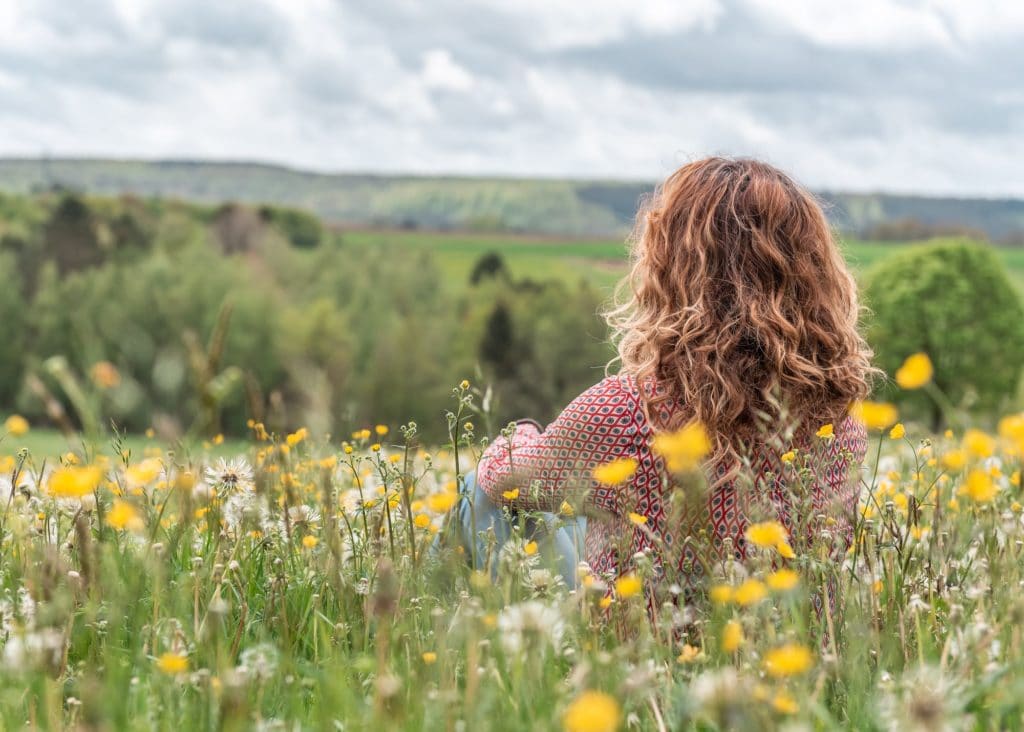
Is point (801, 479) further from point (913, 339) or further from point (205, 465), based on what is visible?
point (913, 339)

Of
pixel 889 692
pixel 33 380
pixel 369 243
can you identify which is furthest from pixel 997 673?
pixel 369 243

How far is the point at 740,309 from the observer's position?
3.41 meters

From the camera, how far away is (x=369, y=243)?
9712 centimetres

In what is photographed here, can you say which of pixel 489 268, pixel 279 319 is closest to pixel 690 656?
pixel 279 319

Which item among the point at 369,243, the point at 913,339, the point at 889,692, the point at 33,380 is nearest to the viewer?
the point at 33,380

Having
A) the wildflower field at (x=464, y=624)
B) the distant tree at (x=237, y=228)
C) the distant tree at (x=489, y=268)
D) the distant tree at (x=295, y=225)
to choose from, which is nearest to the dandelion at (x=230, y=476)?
the wildflower field at (x=464, y=624)

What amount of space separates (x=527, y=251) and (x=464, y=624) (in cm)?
9953

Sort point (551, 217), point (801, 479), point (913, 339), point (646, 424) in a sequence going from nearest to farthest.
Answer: point (801, 479) → point (646, 424) → point (913, 339) → point (551, 217)

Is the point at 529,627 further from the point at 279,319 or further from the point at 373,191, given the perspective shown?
the point at 373,191

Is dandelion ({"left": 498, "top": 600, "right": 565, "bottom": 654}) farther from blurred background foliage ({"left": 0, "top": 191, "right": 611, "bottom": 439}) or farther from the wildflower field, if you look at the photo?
blurred background foliage ({"left": 0, "top": 191, "right": 611, "bottom": 439})

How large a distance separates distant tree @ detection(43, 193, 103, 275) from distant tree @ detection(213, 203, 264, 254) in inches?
576

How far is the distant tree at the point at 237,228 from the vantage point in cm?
9100

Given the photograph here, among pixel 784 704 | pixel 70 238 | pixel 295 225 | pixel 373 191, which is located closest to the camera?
pixel 784 704

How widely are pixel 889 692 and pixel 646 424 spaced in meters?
1.23
